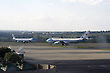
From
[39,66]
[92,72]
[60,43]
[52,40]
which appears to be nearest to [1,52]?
[39,66]

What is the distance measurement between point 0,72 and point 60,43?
300ft

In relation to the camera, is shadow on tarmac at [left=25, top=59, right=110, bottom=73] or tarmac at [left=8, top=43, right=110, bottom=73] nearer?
shadow on tarmac at [left=25, top=59, right=110, bottom=73]

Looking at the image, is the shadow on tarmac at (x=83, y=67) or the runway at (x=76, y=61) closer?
the shadow on tarmac at (x=83, y=67)

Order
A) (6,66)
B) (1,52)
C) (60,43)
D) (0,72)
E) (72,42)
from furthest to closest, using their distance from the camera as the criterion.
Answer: (72,42) → (60,43) → (1,52) → (6,66) → (0,72)

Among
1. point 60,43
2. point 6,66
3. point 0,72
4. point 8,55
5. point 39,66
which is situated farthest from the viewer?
point 60,43

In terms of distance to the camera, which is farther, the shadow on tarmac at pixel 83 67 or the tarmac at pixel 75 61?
the tarmac at pixel 75 61

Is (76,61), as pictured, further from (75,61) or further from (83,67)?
(83,67)

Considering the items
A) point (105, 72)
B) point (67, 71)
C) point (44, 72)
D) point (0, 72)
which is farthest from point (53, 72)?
point (105, 72)

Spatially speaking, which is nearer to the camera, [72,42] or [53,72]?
[53,72]

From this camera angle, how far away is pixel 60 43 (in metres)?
115

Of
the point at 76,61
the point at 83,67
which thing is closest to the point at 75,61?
the point at 76,61

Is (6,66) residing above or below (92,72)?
above

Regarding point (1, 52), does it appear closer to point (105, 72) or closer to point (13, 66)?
point (13, 66)

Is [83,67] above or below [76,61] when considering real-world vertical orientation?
above
